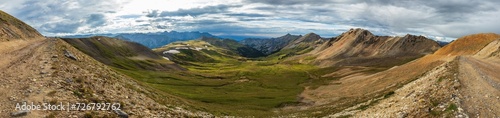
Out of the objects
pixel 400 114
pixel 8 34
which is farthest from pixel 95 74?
pixel 8 34

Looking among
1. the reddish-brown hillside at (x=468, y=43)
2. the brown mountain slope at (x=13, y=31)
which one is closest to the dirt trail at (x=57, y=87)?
the brown mountain slope at (x=13, y=31)

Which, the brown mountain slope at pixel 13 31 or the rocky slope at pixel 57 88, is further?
the brown mountain slope at pixel 13 31

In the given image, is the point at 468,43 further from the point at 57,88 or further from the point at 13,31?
the point at 13,31

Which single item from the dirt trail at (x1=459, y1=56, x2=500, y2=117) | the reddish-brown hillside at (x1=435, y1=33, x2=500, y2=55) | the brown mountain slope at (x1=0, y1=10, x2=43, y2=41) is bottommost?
the dirt trail at (x1=459, y1=56, x2=500, y2=117)

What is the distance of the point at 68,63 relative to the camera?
137 ft

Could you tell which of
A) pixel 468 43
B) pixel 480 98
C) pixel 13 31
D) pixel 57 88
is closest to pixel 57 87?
pixel 57 88

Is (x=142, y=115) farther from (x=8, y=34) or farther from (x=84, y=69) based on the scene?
(x=8, y=34)

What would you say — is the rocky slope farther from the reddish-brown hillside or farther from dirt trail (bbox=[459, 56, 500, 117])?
the reddish-brown hillside

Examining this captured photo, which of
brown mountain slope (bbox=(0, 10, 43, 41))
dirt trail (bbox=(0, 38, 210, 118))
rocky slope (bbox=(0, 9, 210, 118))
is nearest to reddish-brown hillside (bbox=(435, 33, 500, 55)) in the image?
dirt trail (bbox=(0, 38, 210, 118))

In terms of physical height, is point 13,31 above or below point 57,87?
above

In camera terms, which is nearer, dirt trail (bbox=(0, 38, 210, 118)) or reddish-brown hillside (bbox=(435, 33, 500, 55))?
dirt trail (bbox=(0, 38, 210, 118))

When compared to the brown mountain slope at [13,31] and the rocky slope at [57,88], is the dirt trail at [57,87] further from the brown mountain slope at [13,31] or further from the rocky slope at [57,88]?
the brown mountain slope at [13,31]

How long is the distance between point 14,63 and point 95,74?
9.03 meters

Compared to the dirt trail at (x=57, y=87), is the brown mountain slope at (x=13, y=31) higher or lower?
higher
